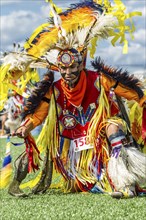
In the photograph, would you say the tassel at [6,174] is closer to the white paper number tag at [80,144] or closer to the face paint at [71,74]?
the white paper number tag at [80,144]

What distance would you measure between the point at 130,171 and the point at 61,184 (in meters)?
0.83

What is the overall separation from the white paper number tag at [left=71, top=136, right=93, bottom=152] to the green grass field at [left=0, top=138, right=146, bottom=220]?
15.5 inches

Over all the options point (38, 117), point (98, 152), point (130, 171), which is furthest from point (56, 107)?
point (130, 171)

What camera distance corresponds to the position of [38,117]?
17.6 ft

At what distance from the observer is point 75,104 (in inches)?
209

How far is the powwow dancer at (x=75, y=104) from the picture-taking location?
5262 mm

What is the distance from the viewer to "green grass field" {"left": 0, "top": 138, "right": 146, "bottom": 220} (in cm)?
410

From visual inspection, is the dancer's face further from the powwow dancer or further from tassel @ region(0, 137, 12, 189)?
tassel @ region(0, 137, 12, 189)

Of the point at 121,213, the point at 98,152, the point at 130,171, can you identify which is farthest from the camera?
the point at 98,152

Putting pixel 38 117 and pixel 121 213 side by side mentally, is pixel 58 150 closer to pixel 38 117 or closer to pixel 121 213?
pixel 38 117

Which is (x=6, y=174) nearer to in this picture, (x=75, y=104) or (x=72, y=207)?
(x=75, y=104)

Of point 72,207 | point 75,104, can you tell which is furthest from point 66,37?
point 72,207

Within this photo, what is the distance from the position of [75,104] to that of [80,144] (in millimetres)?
339

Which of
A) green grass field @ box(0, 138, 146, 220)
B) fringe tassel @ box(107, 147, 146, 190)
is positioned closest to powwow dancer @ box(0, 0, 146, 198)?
fringe tassel @ box(107, 147, 146, 190)
